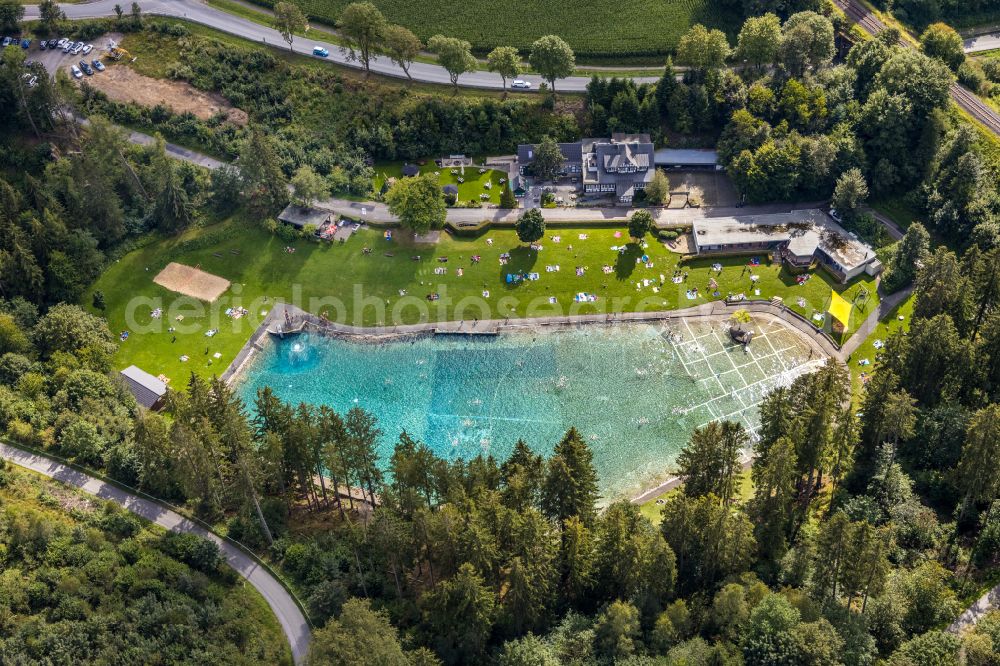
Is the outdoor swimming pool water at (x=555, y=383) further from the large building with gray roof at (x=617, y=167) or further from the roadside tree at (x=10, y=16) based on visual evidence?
→ the roadside tree at (x=10, y=16)

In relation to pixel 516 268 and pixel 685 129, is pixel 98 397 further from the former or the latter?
pixel 685 129

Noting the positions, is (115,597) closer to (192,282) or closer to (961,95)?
(192,282)

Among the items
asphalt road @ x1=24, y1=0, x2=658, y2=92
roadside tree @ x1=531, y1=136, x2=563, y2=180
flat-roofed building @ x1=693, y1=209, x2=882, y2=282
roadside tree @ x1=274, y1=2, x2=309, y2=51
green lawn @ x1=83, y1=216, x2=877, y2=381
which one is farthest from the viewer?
asphalt road @ x1=24, y1=0, x2=658, y2=92

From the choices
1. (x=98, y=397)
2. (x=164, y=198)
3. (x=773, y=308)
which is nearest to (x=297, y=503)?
(x=98, y=397)

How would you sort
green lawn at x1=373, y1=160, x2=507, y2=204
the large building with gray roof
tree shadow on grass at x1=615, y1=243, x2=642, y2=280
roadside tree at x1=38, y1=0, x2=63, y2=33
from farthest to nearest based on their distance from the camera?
roadside tree at x1=38, y1=0, x2=63, y2=33, green lawn at x1=373, y1=160, x2=507, y2=204, the large building with gray roof, tree shadow on grass at x1=615, y1=243, x2=642, y2=280

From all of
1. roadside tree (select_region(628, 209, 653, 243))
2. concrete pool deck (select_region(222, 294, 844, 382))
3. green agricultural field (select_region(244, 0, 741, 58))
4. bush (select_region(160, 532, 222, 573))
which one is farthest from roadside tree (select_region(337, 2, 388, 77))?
bush (select_region(160, 532, 222, 573))

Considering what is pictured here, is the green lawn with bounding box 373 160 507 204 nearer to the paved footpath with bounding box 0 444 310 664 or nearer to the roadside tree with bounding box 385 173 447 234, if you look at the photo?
the roadside tree with bounding box 385 173 447 234
